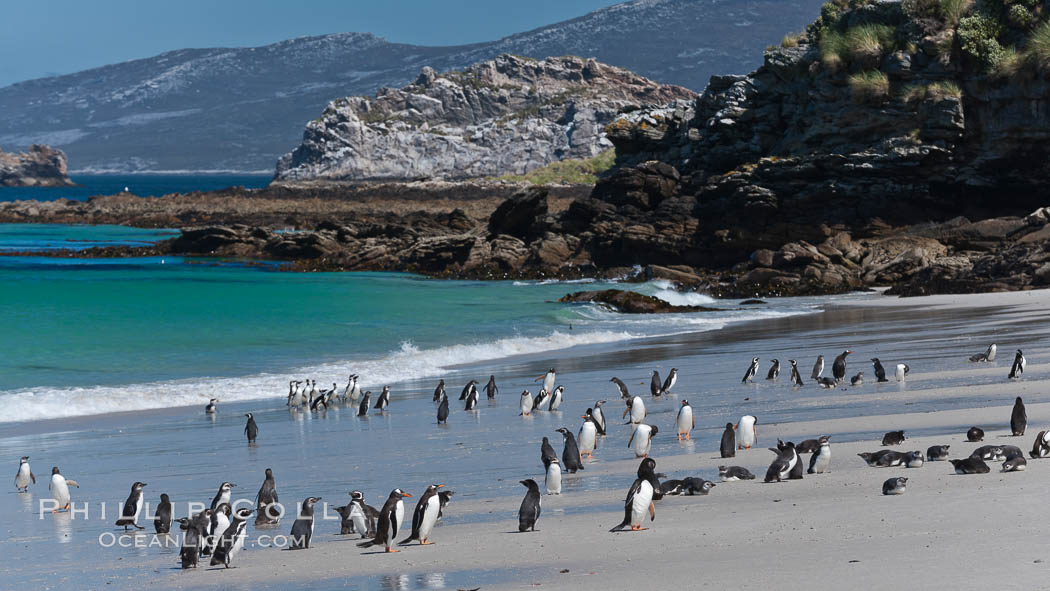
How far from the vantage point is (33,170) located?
609ft

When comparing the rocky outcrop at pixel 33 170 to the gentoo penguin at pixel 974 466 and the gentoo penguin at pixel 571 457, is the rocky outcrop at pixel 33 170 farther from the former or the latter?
the gentoo penguin at pixel 974 466

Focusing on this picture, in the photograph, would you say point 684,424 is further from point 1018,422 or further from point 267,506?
point 267,506

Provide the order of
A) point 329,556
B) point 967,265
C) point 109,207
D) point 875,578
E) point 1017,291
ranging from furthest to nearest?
point 109,207, point 967,265, point 1017,291, point 329,556, point 875,578

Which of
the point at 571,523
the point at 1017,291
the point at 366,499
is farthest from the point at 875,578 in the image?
the point at 1017,291

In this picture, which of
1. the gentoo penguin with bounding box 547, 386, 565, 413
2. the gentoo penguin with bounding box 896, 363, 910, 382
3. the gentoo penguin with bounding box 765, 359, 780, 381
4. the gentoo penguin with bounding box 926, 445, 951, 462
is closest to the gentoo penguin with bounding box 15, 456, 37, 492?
the gentoo penguin with bounding box 547, 386, 565, 413

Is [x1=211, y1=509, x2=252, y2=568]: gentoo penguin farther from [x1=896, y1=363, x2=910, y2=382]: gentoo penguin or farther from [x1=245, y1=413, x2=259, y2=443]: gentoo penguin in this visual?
[x1=896, y1=363, x2=910, y2=382]: gentoo penguin

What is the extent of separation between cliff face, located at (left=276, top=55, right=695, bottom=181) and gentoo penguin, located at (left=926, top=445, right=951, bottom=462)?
418ft

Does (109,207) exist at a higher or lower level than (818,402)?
higher

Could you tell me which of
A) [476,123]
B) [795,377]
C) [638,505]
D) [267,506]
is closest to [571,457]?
[638,505]

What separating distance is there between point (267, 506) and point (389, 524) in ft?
5.40

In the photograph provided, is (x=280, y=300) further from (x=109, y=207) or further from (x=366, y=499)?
(x=109, y=207)

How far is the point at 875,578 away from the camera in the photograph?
18.4ft

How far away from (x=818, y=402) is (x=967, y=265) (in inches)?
739

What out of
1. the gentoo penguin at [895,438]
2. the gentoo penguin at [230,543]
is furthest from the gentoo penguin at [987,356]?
the gentoo penguin at [230,543]
